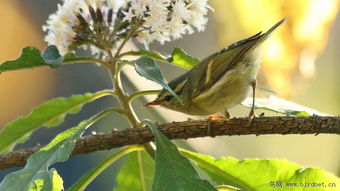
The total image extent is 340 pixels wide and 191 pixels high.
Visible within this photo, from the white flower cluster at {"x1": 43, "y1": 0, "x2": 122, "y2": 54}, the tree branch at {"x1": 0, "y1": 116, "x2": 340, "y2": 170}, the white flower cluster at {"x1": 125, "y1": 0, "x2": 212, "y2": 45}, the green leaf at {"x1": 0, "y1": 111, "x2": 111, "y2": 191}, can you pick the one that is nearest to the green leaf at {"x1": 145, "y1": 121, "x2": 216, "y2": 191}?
the tree branch at {"x1": 0, "y1": 116, "x2": 340, "y2": 170}

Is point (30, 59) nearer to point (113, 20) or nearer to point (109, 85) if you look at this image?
point (113, 20)

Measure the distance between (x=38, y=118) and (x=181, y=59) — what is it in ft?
1.48

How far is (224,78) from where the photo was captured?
1688 mm

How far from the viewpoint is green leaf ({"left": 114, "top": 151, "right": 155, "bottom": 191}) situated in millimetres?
1675

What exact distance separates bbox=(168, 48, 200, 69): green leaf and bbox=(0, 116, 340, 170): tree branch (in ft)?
0.64

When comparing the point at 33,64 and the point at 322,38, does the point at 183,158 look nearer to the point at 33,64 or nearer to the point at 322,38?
the point at 33,64

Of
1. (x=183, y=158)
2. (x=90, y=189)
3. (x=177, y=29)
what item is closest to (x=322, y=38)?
(x=177, y=29)

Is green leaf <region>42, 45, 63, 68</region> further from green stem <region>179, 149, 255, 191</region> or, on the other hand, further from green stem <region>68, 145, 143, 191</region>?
green stem <region>179, 149, 255, 191</region>

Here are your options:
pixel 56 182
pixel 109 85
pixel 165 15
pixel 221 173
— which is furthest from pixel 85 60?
pixel 109 85

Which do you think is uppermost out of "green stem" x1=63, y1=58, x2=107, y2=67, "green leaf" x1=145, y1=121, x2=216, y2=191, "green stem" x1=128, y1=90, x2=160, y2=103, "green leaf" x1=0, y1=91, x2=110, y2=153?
"green stem" x1=63, y1=58, x2=107, y2=67

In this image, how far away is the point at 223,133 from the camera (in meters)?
1.38

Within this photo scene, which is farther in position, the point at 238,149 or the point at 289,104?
the point at 238,149

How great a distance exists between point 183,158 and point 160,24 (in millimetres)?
358

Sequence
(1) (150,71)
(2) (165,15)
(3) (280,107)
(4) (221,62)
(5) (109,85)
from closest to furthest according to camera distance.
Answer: (1) (150,71) < (2) (165,15) < (3) (280,107) < (4) (221,62) < (5) (109,85)
